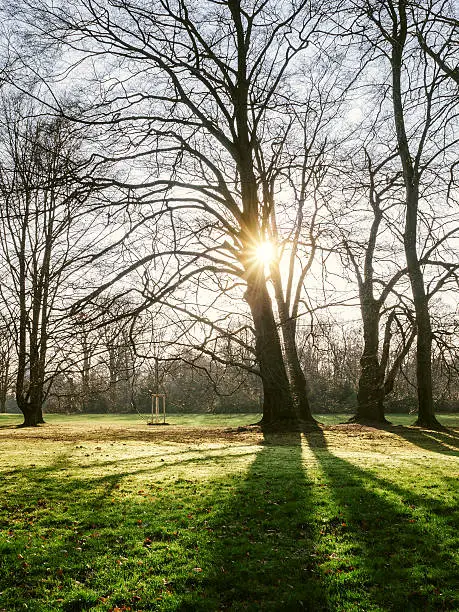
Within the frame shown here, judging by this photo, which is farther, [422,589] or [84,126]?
[84,126]

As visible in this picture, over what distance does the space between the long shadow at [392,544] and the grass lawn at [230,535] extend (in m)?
0.02

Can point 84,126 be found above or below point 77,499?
above

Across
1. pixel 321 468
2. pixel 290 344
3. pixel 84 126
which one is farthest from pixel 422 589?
pixel 290 344

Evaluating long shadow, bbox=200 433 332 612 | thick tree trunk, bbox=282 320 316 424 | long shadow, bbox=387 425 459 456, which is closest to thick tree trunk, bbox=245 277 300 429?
thick tree trunk, bbox=282 320 316 424

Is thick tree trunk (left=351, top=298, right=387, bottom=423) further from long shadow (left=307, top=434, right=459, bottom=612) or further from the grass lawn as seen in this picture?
long shadow (left=307, top=434, right=459, bottom=612)

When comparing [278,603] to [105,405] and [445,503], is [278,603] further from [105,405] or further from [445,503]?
[105,405]

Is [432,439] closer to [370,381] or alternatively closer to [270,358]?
[370,381]

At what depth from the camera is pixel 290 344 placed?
17.4 metres

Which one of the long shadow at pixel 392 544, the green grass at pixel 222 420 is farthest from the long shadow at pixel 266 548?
the green grass at pixel 222 420

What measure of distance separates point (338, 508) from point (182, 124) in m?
9.81

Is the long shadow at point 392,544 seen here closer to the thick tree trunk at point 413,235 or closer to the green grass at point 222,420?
the thick tree trunk at point 413,235

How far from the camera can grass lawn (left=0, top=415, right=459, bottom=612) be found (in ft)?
13.9

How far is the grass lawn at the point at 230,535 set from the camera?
4.22 metres

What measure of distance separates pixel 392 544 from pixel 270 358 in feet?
26.0
